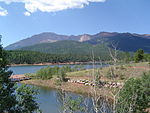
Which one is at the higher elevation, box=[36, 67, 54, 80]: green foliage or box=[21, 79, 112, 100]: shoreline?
box=[36, 67, 54, 80]: green foliage

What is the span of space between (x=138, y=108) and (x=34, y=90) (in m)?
12.0

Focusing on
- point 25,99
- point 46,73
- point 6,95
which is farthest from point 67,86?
point 6,95

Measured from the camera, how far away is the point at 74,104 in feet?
82.6

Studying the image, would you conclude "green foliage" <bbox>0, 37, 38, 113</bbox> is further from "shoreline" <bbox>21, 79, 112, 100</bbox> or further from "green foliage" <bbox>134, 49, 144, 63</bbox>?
"green foliage" <bbox>134, 49, 144, 63</bbox>

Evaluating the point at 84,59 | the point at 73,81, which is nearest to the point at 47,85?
the point at 73,81

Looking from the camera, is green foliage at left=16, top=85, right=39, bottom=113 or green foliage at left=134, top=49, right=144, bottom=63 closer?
green foliage at left=16, top=85, right=39, bottom=113

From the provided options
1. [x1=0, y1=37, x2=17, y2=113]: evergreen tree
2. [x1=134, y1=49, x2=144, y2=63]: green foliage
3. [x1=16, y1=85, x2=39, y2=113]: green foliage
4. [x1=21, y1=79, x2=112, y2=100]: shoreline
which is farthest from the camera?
[x1=134, y1=49, x2=144, y2=63]: green foliage

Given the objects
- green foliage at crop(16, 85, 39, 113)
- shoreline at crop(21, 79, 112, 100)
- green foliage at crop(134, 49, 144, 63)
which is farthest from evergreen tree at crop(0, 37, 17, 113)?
green foliage at crop(134, 49, 144, 63)

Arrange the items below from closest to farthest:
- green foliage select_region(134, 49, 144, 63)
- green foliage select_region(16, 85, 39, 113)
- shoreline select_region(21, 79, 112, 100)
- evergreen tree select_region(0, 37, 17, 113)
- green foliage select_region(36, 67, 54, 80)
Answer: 1. evergreen tree select_region(0, 37, 17, 113)
2. green foliage select_region(16, 85, 39, 113)
3. shoreline select_region(21, 79, 112, 100)
4. green foliage select_region(36, 67, 54, 80)
5. green foliage select_region(134, 49, 144, 63)

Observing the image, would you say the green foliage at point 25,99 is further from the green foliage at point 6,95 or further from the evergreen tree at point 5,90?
the evergreen tree at point 5,90

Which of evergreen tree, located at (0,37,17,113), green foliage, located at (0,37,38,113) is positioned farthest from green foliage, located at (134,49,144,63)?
evergreen tree, located at (0,37,17,113)

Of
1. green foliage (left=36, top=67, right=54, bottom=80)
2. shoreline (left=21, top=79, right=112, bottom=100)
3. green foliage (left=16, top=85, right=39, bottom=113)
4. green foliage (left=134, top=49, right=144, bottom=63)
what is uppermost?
green foliage (left=134, top=49, right=144, bottom=63)

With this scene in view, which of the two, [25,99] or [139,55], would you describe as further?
[139,55]

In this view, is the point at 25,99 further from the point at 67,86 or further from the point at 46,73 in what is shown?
the point at 46,73
